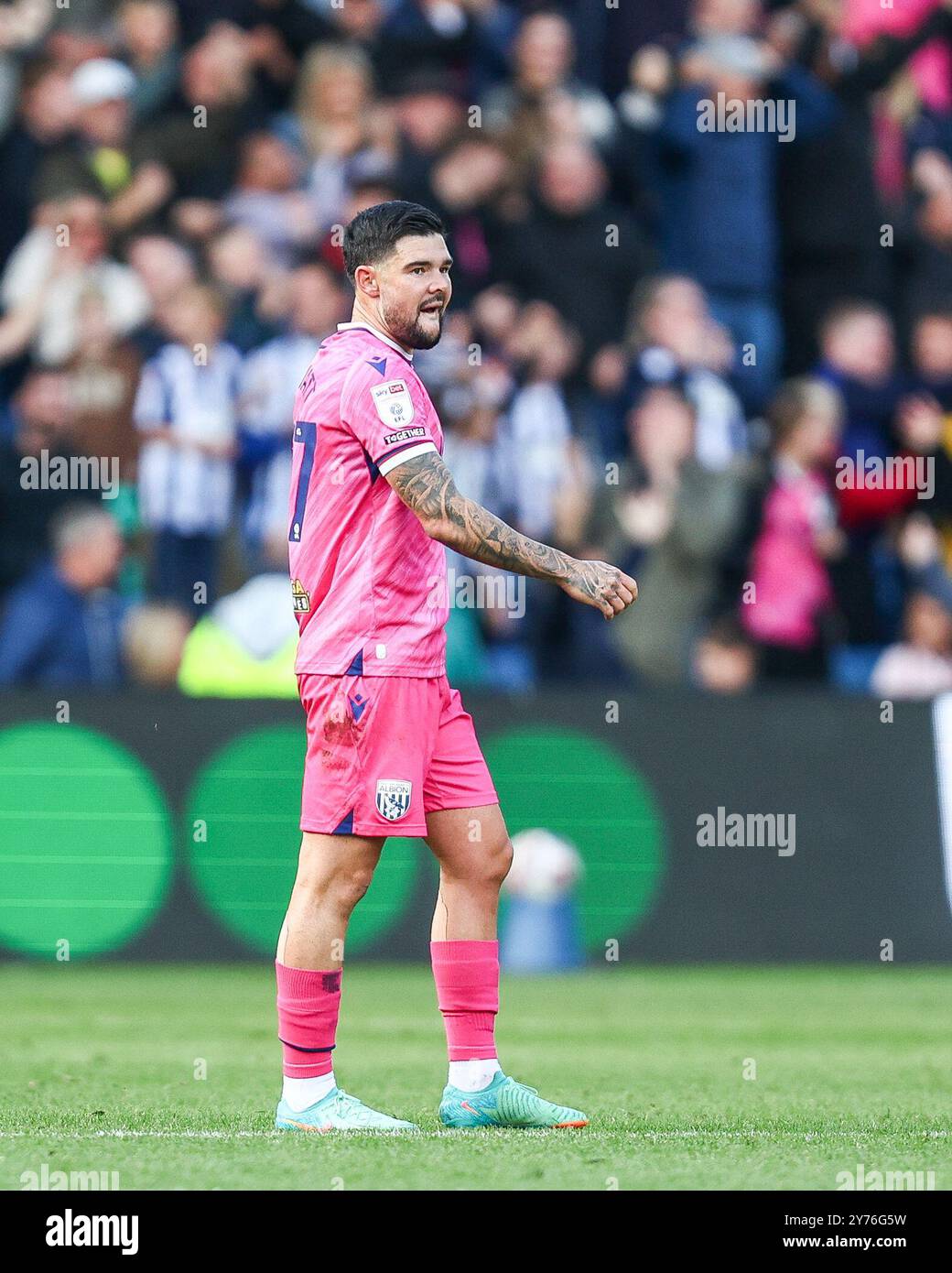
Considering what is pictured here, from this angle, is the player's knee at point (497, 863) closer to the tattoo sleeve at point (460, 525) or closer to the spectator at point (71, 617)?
the tattoo sleeve at point (460, 525)

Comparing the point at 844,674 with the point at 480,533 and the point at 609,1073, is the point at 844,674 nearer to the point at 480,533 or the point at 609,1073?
the point at 609,1073

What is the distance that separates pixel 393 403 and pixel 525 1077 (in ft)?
7.97

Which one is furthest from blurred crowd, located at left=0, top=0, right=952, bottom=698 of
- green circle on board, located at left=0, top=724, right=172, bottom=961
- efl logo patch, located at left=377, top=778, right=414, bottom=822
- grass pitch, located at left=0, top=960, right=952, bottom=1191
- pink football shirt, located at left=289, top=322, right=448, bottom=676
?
efl logo patch, located at left=377, top=778, right=414, bottom=822

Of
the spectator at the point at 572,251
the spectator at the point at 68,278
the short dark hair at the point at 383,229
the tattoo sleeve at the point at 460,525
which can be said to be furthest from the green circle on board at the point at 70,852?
the tattoo sleeve at the point at 460,525

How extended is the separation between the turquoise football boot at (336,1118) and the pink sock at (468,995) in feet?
0.95

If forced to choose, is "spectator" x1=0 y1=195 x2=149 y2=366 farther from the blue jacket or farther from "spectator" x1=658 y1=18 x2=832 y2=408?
"spectator" x1=658 y1=18 x2=832 y2=408

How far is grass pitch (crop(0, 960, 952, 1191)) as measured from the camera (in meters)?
4.78

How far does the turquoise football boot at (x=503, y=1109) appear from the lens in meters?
5.57

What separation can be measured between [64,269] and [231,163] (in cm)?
131

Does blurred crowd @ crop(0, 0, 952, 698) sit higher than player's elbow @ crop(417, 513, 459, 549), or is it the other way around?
blurred crowd @ crop(0, 0, 952, 698)

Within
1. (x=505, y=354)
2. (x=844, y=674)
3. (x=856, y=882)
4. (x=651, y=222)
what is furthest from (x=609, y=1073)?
(x=651, y=222)

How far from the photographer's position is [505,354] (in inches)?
475

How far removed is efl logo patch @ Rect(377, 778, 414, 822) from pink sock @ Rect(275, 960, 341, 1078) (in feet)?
1.38

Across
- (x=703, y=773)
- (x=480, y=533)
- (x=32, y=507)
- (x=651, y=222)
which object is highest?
(x=651, y=222)
